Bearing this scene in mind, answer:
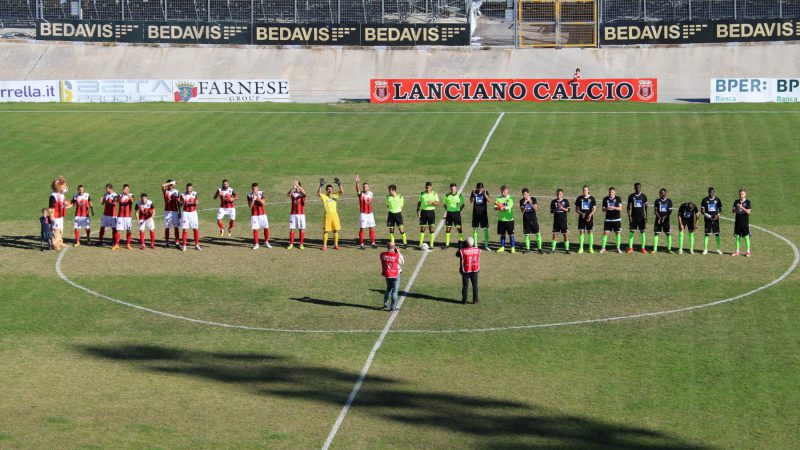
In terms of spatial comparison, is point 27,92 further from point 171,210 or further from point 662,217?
point 662,217

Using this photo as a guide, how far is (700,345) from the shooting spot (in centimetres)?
2544

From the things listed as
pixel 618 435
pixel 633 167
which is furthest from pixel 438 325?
pixel 633 167

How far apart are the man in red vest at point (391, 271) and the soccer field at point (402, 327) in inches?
Answer: 14.3

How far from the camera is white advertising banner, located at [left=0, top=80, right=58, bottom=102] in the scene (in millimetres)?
66312

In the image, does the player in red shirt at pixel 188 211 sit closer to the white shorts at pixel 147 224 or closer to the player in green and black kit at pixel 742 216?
the white shorts at pixel 147 224

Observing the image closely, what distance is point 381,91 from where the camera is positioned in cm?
6569

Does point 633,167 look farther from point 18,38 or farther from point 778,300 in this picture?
point 18,38

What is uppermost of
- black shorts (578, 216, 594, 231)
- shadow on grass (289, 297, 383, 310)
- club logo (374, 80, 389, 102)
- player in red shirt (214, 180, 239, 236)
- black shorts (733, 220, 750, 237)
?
club logo (374, 80, 389, 102)

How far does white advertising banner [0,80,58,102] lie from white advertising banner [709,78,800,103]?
38.3 metres

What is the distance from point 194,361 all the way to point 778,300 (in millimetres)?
15002

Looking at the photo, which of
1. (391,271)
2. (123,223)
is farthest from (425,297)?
(123,223)

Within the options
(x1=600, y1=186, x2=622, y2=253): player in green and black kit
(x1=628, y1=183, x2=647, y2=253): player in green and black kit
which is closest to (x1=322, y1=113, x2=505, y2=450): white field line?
(x1=600, y1=186, x2=622, y2=253): player in green and black kit

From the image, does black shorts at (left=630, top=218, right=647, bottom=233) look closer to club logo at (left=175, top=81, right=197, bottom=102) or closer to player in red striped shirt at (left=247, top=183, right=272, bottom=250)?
player in red striped shirt at (left=247, top=183, right=272, bottom=250)

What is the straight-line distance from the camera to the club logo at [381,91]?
6550 centimetres
